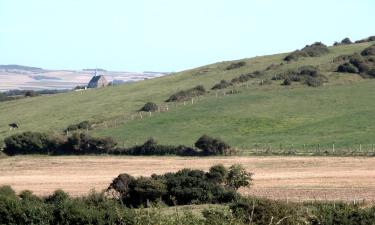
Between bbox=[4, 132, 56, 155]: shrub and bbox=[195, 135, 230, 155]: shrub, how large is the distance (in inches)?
502

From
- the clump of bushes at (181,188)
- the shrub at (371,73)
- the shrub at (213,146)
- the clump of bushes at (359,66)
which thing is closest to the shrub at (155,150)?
the shrub at (213,146)

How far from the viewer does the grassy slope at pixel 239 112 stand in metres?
72.1

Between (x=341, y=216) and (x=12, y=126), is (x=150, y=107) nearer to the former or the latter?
(x=12, y=126)

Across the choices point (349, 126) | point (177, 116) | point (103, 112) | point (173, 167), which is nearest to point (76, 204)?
point (173, 167)

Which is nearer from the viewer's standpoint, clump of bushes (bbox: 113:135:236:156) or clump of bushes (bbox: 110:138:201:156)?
clump of bushes (bbox: 113:135:236:156)

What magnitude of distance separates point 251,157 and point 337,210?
29.1 metres

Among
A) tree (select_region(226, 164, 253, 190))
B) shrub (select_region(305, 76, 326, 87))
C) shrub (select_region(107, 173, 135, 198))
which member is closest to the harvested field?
tree (select_region(226, 164, 253, 190))

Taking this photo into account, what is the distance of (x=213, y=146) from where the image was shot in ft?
213

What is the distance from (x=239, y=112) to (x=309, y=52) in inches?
1236

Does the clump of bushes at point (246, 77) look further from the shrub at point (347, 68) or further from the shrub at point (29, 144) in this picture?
the shrub at point (29, 144)

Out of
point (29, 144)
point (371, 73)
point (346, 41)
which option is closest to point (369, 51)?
point (371, 73)

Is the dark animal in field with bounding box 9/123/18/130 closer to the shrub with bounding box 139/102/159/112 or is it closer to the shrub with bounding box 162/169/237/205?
the shrub with bounding box 139/102/159/112

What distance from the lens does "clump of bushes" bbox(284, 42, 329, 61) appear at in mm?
109512

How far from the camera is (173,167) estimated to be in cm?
5747
